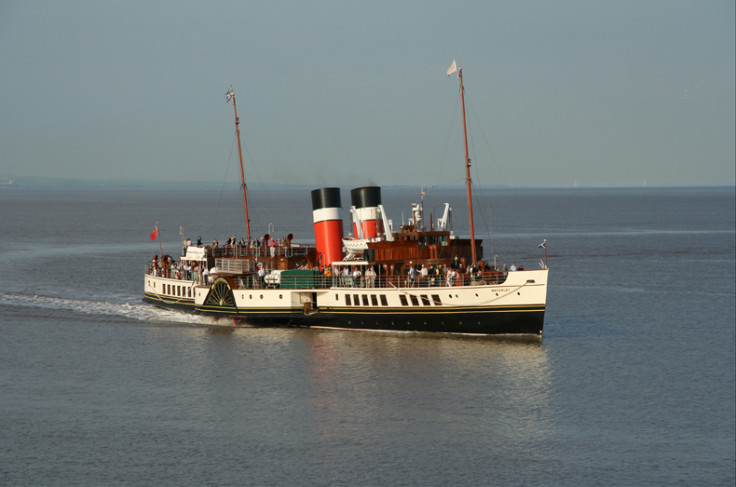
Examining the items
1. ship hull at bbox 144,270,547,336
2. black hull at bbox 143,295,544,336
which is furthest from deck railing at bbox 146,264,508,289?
black hull at bbox 143,295,544,336

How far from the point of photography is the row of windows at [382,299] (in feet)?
180

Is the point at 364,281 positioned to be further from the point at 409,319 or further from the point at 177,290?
the point at 177,290

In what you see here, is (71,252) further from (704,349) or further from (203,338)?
(704,349)

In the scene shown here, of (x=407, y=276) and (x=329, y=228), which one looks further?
(x=329, y=228)

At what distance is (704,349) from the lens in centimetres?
5266

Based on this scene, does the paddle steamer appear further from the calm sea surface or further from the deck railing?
the calm sea surface

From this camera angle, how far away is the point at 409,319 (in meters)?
55.8

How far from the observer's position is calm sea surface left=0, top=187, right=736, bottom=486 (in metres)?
34.8

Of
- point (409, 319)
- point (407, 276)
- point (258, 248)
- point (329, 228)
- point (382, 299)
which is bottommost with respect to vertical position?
point (409, 319)

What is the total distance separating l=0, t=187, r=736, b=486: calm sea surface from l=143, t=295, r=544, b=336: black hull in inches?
33.7

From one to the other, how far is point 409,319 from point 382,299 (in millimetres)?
2105

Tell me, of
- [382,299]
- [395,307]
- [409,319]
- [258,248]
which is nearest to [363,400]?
[409,319]

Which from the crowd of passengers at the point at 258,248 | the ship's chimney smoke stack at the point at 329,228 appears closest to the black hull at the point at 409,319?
the crowd of passengers at the point at 258,248

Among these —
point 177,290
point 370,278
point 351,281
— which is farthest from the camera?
point 177,290
